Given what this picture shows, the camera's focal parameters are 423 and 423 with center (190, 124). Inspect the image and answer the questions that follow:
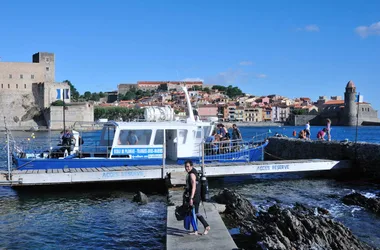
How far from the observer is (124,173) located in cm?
1319

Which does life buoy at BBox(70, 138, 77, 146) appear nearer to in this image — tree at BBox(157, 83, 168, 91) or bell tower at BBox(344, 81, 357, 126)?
bell tower at BBox(344, 81, 357, 126)

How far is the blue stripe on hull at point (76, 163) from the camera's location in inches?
553

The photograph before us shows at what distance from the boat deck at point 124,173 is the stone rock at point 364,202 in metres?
3.18

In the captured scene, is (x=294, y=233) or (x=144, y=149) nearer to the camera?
(x=294, y=233)

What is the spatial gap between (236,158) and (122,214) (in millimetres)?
6423

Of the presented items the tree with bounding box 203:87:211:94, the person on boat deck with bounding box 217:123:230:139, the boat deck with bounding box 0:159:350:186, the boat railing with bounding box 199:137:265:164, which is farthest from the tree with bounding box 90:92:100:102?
the boat deck with bounding box 0:159:350:186

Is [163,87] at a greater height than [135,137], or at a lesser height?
greater

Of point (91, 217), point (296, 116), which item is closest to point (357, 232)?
point (91, 217)

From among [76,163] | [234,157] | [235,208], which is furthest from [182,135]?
[235,208]

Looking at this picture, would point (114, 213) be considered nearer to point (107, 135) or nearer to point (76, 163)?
point (76, 163)

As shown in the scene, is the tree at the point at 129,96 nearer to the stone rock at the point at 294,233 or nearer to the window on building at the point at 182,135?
the window on building at the point at 182,135

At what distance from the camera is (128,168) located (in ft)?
44.3

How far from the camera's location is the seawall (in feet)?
51.4

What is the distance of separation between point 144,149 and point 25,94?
83147mm
